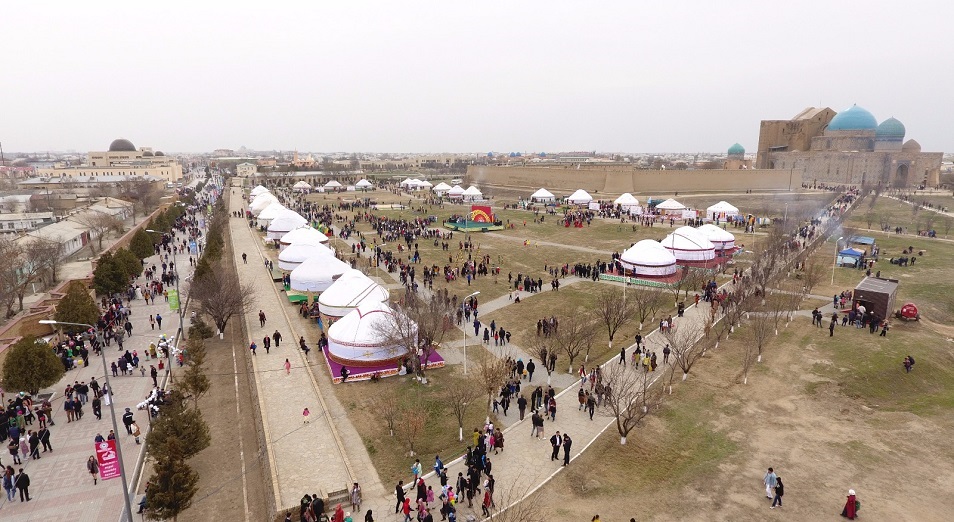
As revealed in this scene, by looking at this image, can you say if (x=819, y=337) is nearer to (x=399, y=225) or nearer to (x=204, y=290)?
(x=204, y=290)

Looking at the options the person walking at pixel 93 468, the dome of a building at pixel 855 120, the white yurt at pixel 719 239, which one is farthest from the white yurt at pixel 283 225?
the dome of a building at pixel 855 120

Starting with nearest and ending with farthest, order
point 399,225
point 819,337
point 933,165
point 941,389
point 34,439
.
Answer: point 34,439 < point 941,389 < point 819,337 < point 399,225 < point 933,165

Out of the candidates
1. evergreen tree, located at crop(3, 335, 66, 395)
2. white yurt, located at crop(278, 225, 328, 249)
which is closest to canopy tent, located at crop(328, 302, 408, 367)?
evergreen tree, located at crop(3, 335, 66, 395)

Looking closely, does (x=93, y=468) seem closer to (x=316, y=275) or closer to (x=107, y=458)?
(x=107, y=458)

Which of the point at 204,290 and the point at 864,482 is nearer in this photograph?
the point at 864,482

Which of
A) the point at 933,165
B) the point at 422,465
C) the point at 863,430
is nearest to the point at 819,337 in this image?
the point at 863,430

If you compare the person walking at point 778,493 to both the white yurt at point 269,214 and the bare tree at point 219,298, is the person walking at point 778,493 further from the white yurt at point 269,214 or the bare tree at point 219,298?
the white yurt at point 269,214

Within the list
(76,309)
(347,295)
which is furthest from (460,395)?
(76,309)
